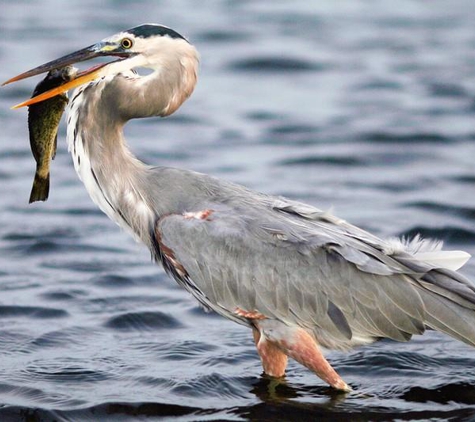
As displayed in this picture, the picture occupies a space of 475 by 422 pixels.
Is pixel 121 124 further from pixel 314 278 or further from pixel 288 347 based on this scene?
pixel 288 347

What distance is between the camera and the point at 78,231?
34.9 ft

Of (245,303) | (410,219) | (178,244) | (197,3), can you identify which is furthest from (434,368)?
(197,3)

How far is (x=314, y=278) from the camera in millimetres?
7074

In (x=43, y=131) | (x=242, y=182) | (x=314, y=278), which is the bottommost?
(x=242, y=182)

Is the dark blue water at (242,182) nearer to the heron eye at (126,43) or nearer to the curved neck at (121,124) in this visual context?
the curved neck at (121,124)

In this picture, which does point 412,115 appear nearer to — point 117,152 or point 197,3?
point 197,3

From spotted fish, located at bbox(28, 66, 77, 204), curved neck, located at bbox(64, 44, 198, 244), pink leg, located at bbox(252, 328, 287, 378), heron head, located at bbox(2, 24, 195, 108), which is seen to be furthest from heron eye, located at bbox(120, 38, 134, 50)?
pink leg, located at bbox(252, 328, 287, 378)

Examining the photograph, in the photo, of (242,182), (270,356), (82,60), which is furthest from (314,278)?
(242,182)

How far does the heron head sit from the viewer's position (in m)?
7.14

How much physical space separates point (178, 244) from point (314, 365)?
1.11 metres

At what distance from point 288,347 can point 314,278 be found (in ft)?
1.49

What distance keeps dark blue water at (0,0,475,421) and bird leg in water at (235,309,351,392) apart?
213 millimetres

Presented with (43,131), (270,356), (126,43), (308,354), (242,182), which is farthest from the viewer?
(242,182)

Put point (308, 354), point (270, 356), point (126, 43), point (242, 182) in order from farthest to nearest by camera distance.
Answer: point (242, 182) → point (270, 356) → point (126, 43) → point (308, 354)
